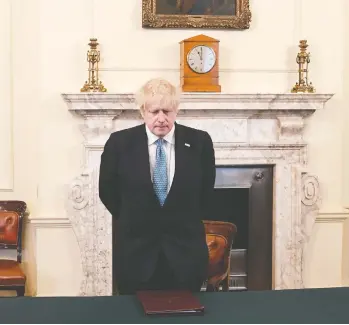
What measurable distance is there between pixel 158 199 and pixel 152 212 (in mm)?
63

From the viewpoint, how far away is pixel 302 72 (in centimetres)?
468

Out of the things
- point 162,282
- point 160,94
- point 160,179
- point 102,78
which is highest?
point 102,78

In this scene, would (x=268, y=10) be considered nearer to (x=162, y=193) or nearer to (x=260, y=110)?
(x=260, y=110)

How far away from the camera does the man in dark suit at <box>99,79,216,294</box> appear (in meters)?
2.64

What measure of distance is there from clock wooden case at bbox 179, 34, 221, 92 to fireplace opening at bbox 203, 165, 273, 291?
66 centimetres

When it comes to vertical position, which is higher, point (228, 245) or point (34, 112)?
point (34, 112)

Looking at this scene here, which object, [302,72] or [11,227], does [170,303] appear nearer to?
[11,227]

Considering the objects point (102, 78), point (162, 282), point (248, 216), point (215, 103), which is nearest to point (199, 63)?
Answer: point (215, 103)

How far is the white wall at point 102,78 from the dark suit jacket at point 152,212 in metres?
1.98

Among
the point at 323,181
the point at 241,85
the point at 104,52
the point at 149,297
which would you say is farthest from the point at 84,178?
the point at 149,297

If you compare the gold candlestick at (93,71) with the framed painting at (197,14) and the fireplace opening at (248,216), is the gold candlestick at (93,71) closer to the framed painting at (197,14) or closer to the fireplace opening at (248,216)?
the framed painting at (197,14)

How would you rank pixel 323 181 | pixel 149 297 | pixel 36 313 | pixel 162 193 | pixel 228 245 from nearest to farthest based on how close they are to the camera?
pixel 36 313, pixel 149 297, pixel 162 193, pixel 228 245, pixel 323 181

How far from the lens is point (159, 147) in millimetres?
2705

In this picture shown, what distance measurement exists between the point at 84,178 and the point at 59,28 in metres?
1.11
